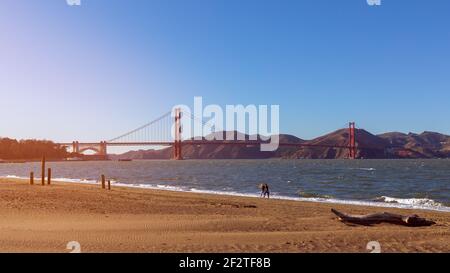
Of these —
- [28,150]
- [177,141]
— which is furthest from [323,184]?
[28,150]

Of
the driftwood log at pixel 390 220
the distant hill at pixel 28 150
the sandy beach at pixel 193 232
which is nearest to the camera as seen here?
the sandy beach at pixel 193 232

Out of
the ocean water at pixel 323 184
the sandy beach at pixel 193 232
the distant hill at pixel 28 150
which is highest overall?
the distant hill at pixel 28 150

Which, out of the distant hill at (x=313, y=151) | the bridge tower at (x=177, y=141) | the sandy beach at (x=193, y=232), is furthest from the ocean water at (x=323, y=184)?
the distant hill at (x=313, y=151)

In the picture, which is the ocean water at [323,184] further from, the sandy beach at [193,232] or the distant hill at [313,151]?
the distant hill at [313,151]

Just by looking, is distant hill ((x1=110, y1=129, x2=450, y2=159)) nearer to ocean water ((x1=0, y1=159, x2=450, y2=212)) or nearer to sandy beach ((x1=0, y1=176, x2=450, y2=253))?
ocean water ((x1=0, y1=159, x2=450, y2=212))

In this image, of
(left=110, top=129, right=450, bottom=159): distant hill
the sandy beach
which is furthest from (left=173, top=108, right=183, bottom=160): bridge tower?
the sandy beach

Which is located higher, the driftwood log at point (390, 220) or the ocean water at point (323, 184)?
the driftwood log at point (390, 220)

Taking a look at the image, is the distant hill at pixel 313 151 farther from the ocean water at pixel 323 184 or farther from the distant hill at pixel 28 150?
the ocean water at pixel 323 184

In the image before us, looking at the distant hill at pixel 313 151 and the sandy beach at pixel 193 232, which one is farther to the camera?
the distant hill at pixel 313 151

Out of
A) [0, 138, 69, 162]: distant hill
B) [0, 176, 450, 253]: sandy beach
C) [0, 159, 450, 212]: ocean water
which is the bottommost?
[0, 159, 450, 212]: ocean water

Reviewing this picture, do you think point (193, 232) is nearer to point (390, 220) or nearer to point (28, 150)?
point (390, 220)

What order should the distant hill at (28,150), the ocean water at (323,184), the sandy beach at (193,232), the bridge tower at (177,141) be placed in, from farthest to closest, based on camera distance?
the distant hill at (28,150) < the bridge tower at (177,141) < the ocean water at (323,184) < the sandy beach at (193,232)

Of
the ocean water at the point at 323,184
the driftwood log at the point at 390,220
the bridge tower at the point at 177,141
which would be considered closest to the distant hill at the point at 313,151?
the bridge tower at the point at 177,141
